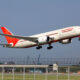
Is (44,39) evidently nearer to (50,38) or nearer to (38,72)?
(50,38)

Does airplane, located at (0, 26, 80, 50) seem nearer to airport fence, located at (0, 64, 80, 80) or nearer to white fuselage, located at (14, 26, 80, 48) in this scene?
white fuselage, located at (14, 26, 80, 48)

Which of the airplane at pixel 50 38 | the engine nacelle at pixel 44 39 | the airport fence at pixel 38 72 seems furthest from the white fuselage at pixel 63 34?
the airport fence at pixel 38 72

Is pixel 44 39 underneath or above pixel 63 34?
underneath

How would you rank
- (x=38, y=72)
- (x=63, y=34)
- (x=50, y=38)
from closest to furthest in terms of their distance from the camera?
(x=38, y=72)
(x=63, y=34)
(x=50, y=38)

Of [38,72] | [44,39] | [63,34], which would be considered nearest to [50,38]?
[44,39]

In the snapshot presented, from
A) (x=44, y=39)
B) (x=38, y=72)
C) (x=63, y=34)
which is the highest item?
(x=63, y=34)

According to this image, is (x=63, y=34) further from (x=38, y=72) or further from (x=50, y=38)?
(x=38, y=72)

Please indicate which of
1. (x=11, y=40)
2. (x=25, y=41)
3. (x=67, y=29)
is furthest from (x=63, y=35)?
(x=11, y=40)

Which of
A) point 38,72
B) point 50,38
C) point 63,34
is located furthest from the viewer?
point 50,38

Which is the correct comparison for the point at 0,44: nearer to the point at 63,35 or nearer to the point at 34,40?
the point at 34,40

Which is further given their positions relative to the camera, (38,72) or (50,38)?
(50,38)

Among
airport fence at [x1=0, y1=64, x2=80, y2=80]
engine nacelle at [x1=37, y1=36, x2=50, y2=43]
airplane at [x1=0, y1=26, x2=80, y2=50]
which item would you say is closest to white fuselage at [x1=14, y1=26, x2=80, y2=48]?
airplane at [x1=0, y1=26, x2=80, y2=50]

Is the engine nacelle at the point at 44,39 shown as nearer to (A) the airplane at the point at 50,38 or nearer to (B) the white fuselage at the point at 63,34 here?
(A) the airplane at the point at 50,38

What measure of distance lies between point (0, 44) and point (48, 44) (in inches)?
528
